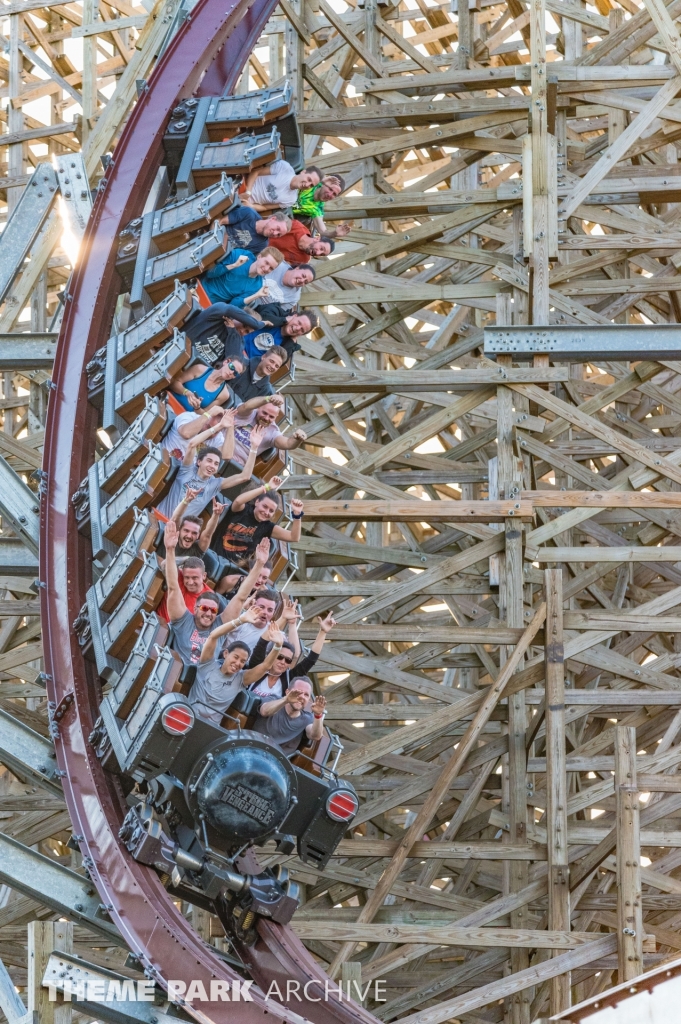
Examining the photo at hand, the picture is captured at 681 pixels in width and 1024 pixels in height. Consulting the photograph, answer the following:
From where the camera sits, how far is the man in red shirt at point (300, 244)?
1277 cm

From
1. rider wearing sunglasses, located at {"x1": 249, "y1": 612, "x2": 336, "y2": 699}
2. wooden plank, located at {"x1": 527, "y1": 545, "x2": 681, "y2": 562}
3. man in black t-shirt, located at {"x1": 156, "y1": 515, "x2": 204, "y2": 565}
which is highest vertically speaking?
wooden plank, located at {"x1": 527, "y1": 545, "x2": 681, "y2": 562}

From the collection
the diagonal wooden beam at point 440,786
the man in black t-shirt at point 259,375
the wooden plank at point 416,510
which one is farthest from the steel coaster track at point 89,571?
the wooden plank at point 416,510

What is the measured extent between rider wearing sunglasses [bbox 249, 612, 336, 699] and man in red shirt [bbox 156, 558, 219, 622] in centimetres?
49

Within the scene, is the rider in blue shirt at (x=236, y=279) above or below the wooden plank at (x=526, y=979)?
above

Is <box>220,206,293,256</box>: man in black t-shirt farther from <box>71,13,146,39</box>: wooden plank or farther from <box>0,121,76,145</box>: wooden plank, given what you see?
<box>0,121,76,145</box>: wooden plank

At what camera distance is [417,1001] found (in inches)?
548

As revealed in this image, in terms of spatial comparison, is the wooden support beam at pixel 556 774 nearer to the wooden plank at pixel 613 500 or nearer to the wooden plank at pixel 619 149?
the wooden plank at pixel 613 500

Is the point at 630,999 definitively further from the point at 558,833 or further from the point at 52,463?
the point at 52,463

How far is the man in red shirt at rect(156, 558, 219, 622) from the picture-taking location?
10.9m

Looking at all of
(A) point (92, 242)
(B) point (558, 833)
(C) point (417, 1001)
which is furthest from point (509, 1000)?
(A) point (92, 242)

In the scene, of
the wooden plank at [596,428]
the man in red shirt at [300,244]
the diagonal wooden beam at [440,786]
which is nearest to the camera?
the diagonal wooden beam at [440,786]

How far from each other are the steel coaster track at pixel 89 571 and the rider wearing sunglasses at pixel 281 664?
39.9 inches

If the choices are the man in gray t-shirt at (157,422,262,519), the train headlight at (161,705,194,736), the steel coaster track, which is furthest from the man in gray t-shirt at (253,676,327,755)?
the man in gray t-shirt at (157,422,262,519)

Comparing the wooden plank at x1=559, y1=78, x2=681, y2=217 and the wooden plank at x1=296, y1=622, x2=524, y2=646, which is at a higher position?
the wooden plank at x1=559, y1=78, x2=681, y2=217
